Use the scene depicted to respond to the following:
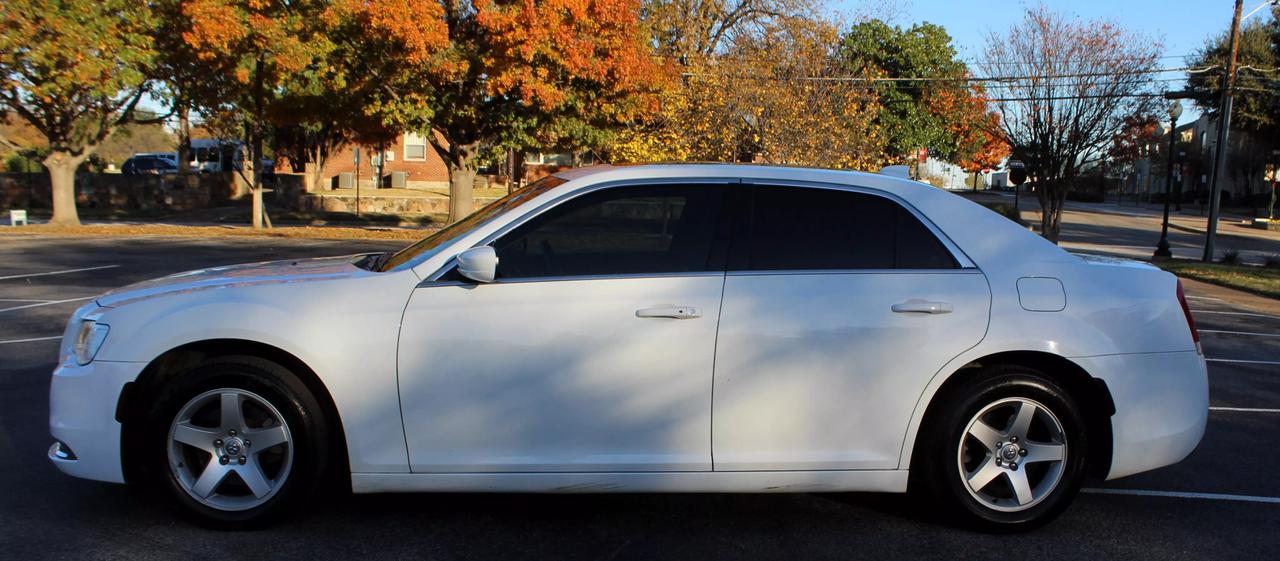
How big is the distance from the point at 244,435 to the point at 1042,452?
3.58m

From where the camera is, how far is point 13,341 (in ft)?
29.8

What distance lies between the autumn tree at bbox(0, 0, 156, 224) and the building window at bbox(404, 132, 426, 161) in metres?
22.0

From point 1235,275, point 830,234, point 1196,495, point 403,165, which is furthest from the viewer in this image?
point 403,165

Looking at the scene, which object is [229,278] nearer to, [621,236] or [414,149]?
[621,236]

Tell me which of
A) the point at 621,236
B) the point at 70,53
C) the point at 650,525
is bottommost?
→ the point at 650,525

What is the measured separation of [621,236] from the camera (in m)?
4.48

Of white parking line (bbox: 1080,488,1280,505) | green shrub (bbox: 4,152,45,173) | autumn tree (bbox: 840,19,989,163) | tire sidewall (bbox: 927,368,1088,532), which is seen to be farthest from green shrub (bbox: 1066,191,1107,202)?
tire sidewall (bbox: 927,368,1088,532)

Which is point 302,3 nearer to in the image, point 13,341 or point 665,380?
point 13,341

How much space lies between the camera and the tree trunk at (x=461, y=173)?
25.6 meters

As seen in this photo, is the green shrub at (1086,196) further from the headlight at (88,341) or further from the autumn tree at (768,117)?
the headlight at (88,341)

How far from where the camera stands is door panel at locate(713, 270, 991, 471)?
430 cm

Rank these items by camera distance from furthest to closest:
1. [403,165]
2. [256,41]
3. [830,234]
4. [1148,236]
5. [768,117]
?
[403,165]
[1148,236]
[768,117]
[256,41]
[830,234]

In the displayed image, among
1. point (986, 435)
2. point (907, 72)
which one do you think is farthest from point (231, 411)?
point (907, 72)

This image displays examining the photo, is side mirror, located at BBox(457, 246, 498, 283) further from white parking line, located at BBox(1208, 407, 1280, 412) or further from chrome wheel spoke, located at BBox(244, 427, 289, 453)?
white parking line, located at BBox(1208, 407, 1280, 412)
